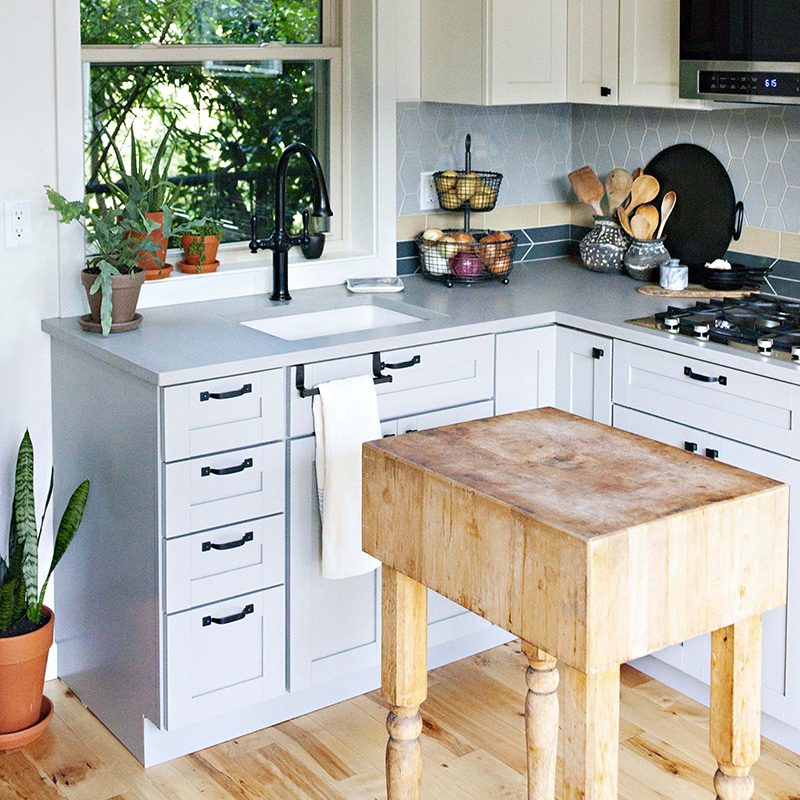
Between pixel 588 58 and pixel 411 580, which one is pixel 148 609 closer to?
pixel 411 580

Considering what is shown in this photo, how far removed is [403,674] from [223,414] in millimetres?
839

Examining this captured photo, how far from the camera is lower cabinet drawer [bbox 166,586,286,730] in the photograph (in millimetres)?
3053

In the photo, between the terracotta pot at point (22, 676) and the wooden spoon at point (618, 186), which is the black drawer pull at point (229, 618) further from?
the wooden spoon at point (618, 186)

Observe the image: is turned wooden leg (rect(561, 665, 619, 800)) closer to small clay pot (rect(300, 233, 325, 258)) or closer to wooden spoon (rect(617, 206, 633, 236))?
small clay pot (rect(300, 233, 325, 258))

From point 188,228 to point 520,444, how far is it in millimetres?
1392

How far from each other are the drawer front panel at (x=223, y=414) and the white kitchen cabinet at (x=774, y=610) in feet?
3.24

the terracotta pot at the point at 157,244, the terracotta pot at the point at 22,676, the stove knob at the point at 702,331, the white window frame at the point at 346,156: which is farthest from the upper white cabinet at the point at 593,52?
the terracotta pot at the point at 22,676

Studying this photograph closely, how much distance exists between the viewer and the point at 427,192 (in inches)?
161

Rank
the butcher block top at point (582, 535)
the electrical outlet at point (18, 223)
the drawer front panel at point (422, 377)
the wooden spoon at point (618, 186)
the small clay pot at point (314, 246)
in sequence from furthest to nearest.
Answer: the wooden spoon at point (618, 186) < the small clay pot at point (314, 246) < the electrical outlet at point (18, 223) < the drawer front panel at point (422, 377) < the butcher block top at point (582, 535)

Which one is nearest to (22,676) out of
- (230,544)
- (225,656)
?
(225,656)

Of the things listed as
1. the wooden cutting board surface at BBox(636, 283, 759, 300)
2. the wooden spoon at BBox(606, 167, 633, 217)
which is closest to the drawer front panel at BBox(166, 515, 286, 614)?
the wooden cutting board surface at BBox(636, 283, 759, 300)

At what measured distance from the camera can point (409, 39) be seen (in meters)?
3.91

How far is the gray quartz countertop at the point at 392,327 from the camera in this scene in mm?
3004

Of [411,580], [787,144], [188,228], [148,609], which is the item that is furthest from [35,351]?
[787,144]
